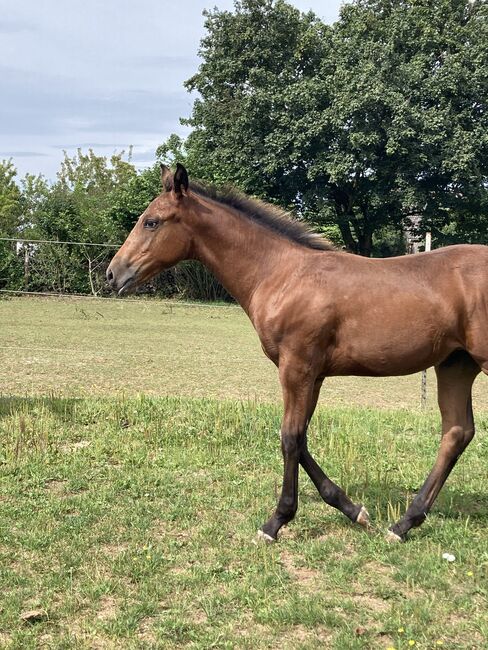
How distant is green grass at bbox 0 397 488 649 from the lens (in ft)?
9.27

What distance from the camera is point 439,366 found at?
404cm

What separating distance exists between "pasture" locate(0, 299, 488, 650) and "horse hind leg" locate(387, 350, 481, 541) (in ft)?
0.93

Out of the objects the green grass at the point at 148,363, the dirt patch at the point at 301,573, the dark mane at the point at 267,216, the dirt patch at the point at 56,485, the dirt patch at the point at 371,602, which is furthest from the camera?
the green grass at the point at 148,363

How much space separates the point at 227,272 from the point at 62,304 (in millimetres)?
18633

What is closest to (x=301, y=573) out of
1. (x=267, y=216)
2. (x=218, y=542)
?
(x=218, y=542)

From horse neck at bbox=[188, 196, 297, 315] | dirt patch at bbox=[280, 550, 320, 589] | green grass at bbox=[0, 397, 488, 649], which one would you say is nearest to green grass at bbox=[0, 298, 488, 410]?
green grass at bbox=[0, 397, 488, 649]

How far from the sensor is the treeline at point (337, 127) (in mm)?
23375

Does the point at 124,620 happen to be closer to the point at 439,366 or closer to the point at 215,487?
the point at 215,487

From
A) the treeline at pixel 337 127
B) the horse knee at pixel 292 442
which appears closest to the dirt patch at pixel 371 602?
the horse knee at pixel 292 442

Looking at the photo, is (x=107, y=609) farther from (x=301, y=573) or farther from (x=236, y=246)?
(x=236, y=246)

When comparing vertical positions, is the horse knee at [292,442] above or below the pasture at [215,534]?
above

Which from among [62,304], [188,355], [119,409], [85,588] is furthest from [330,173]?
[85,588]

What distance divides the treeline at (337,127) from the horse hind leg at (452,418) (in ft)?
58.6

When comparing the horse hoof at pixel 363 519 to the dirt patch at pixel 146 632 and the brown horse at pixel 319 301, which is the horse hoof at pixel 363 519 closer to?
the brown horse at pixel 319 301
